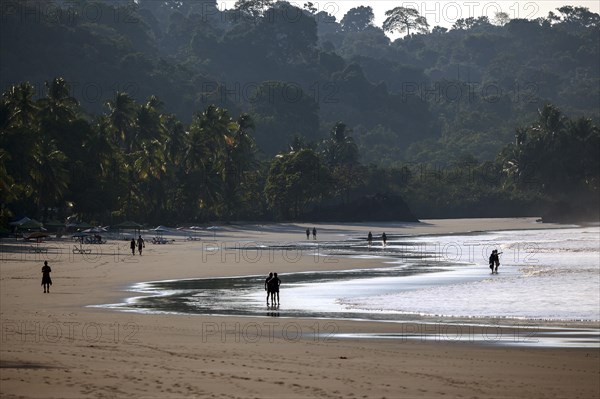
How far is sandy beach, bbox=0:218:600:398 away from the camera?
51.5ft

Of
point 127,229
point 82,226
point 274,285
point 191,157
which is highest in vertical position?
point 191,157

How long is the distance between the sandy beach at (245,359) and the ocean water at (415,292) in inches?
117

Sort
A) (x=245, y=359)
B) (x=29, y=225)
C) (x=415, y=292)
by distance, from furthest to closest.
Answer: (x=29, y=225) < (x=415, y=292) < (x=245, y=359)

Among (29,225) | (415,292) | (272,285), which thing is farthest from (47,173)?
(272,285)

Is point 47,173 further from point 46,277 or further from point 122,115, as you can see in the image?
point 46,277

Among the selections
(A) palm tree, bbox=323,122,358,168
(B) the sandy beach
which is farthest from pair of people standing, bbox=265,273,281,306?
(A) palm tree, bbox=323,122,358,168

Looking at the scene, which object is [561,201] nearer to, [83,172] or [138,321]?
[83,172]

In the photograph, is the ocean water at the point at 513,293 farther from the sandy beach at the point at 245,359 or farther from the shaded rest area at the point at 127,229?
the shaded rest area at the point at 127,229

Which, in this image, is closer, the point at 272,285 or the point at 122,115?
the point at 272,285

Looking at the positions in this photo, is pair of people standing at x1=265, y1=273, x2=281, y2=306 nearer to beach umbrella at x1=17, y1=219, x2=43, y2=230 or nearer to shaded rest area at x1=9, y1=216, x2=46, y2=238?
shaded rest area at x1=9, y1=216, x2=46, y2=238

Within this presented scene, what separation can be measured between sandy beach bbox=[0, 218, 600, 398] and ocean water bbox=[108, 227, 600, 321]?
2.98m

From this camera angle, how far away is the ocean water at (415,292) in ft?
101

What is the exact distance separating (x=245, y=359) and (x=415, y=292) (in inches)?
776

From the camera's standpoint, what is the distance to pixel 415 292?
3791 cm
